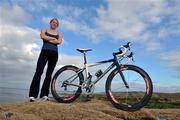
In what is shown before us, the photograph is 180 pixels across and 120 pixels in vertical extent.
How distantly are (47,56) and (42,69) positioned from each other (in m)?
0.42

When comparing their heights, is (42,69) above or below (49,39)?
below

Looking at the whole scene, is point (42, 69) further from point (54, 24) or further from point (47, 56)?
point (54, 24)

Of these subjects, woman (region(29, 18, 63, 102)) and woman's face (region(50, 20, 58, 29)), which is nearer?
woman (region(29, 18, 63, 102))

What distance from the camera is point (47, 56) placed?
1097 centimetres

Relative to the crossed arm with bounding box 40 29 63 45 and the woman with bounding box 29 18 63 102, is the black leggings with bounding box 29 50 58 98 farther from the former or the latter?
the crossed arm with bounding box 40 29 63 45

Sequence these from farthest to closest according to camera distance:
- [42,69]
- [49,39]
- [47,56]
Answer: [42,69] < [47,56] < [49,39]

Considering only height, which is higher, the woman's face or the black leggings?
the woman's face

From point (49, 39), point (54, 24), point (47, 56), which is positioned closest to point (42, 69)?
point (47, 56)

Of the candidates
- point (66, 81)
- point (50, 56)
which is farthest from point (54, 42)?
point (66, 81)

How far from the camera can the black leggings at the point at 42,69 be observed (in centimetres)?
1093

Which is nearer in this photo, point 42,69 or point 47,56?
point 47,56

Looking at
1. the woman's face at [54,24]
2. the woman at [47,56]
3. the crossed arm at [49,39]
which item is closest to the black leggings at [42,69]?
the woman at [47,56]

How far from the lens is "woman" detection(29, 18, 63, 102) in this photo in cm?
1085

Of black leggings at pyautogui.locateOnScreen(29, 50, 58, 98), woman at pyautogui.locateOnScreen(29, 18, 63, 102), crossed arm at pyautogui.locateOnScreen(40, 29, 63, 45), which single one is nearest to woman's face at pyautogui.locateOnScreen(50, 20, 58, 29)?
woman at pyautogui.locateOnScreen(29, 18, 63, 102)
